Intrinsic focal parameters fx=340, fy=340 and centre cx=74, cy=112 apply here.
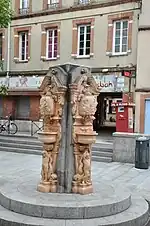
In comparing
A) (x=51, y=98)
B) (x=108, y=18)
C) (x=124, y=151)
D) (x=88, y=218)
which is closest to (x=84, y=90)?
(x=51, y=98)

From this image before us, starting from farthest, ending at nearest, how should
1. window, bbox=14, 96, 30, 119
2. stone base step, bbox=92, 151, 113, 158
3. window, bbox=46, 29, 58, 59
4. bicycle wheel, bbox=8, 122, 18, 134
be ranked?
1. window, bbox=14, 96, 30, 119
2. window, bbox=46, 29, 58, 59
3. bicycle wheel, bbox=8, 122, 18, 134
4. stone base step, bbox=92, 151, 113, 158

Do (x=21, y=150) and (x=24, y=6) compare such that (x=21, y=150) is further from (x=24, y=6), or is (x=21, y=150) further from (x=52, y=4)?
(x=24, y=6)

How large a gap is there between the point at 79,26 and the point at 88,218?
15.9 m

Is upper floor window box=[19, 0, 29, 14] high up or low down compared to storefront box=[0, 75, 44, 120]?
up

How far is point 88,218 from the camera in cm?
542

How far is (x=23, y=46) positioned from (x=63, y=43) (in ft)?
11.1

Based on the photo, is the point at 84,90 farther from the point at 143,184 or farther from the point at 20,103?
the point at 20,103

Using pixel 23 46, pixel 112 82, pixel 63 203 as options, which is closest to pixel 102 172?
pixel 63 203

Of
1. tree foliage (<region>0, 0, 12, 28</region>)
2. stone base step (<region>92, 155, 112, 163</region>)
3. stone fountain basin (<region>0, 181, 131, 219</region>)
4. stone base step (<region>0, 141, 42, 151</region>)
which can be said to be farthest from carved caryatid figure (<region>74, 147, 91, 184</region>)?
tree foliage (<region>0, 0, 12, 28</region>)

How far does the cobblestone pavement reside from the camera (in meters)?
8.39

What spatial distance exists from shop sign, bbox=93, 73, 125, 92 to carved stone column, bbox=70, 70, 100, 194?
12.2 m

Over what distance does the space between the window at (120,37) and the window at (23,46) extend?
615 centimetres

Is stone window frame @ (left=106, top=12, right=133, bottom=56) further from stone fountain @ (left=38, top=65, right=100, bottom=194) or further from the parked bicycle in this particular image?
stone fountain @ (left=38, top=65, right=100, bottom=194)

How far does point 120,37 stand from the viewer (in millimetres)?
18578
